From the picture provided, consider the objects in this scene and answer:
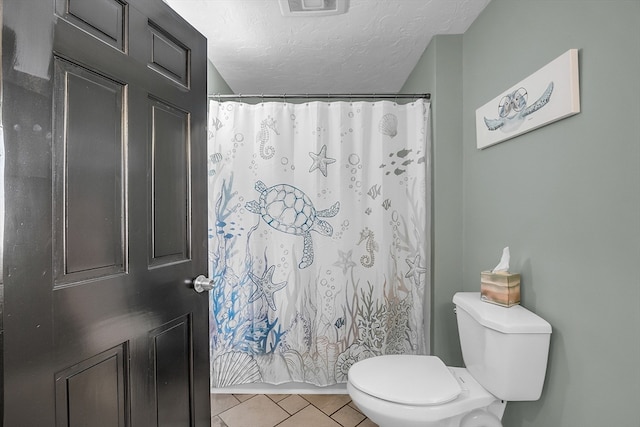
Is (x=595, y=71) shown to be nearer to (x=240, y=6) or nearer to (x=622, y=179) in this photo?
(x=622, y=179)

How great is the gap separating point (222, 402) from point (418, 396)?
4.25 ft

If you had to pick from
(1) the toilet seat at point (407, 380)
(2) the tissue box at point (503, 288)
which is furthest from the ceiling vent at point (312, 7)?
(1) the toilet seat at point (407, 380)

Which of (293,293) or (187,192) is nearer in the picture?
(187,192)

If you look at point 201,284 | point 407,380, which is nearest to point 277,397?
point 407,380

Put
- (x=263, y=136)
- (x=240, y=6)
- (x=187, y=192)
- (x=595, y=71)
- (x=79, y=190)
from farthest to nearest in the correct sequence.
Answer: (x=263, y=136)
(x=240, y=6)
(x=187, y=192)
(x=595, y=71)
(x=79, y=190)

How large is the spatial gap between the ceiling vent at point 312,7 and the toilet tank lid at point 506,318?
157 cm

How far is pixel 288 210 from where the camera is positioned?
1.85 meters

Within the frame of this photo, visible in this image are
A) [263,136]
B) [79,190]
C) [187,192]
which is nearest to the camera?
[79,190]

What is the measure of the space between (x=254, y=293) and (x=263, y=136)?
97 cm

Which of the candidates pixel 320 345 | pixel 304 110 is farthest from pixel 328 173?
pixel 320 345

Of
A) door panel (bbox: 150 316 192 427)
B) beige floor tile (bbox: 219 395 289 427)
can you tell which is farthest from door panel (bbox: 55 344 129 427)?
beige floor tile (bbox: 219 395 289 427)

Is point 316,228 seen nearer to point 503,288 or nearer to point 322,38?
point 503,288

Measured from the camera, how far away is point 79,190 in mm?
788

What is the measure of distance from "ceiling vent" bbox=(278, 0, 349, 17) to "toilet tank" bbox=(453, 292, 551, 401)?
1593 mm
